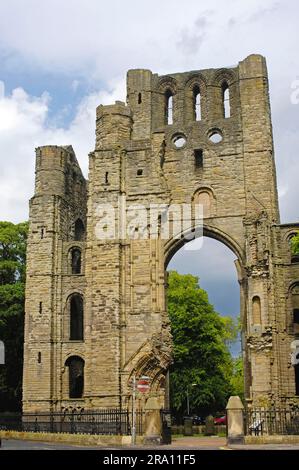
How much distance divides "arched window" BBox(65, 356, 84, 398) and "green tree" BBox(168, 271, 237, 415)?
859 cm

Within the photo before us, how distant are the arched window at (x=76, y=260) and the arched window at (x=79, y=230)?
218 centimetres

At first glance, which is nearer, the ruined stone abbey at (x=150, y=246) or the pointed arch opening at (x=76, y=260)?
the ruined stone abbey at (x=150, y=246)

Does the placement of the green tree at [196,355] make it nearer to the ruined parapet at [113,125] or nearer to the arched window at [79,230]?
the arched window at [79,230]

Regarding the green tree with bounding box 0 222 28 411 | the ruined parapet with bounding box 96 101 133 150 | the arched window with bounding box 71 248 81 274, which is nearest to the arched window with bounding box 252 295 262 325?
the ruined parapet with bounding box 96 101 133 150

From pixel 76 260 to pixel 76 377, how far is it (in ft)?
21.0

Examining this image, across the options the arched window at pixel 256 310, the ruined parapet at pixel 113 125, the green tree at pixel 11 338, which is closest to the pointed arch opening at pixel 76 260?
the green tree at pixel 11 338

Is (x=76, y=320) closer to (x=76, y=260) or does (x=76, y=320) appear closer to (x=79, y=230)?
(x=76, y=260)

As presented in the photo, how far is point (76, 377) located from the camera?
130 ft

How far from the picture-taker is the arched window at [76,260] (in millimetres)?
39094

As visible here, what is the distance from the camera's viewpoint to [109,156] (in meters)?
36.2

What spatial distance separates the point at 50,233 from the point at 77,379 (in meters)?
8.31

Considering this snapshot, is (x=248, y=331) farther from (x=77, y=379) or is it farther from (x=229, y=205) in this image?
(x=77, y=379)

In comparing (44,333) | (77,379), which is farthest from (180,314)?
(44,333)

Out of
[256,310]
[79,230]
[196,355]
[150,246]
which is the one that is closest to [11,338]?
[79,230]
